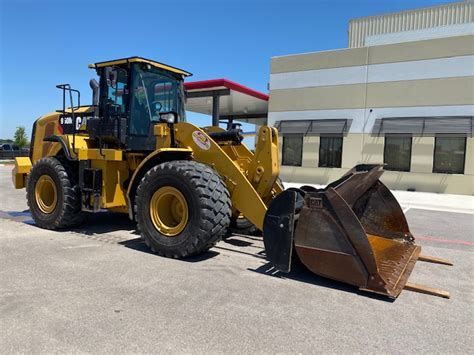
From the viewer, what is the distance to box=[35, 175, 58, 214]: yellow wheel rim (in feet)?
22.3

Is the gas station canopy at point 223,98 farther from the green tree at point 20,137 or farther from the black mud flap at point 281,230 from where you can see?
the green tree at point 20,137

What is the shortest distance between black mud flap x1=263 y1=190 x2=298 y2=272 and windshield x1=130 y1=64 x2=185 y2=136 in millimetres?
2838

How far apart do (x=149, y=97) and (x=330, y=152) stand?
1420 cm

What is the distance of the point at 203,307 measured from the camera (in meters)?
3.64

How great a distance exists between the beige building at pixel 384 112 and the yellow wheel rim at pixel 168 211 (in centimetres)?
1446

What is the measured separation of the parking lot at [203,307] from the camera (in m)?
3.03

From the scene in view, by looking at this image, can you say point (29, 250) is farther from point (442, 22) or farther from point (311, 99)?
point (442, 22)

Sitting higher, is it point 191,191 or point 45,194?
point 191,191

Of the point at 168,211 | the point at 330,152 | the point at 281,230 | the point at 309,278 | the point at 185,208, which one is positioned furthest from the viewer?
the point at 330,152

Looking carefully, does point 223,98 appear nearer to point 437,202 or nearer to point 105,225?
point 437,202

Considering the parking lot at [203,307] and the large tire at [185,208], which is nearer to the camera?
the parking lot at [203,307]

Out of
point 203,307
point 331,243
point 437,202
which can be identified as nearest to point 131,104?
point 203,307

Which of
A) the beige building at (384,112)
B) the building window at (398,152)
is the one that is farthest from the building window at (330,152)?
the building window at (398,152)

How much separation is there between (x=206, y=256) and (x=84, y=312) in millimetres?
2052
